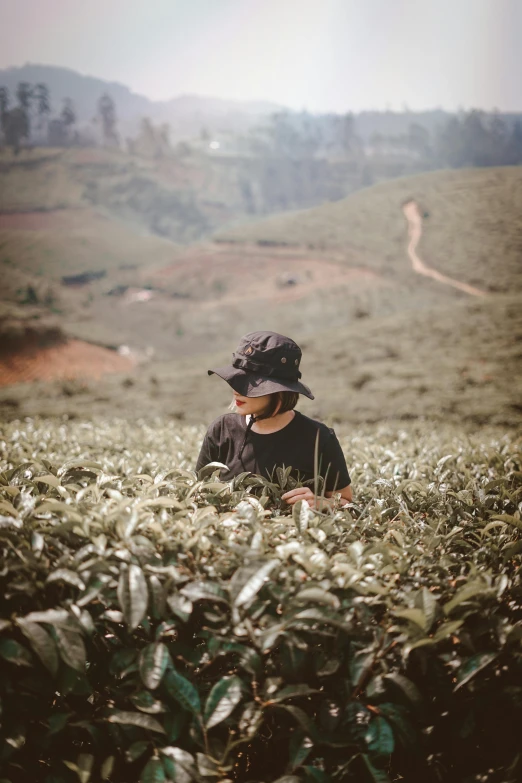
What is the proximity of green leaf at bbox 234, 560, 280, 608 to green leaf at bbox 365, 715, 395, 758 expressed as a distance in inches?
17.3

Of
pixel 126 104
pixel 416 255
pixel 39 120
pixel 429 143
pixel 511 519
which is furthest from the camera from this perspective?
pixel 126 104

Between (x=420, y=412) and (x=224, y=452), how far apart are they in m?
11.6

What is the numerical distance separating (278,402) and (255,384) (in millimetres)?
143

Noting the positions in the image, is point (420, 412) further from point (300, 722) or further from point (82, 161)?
point (82, 161)

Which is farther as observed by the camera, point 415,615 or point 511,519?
point 511,519

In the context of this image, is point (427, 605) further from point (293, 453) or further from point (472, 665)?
point (293, 453)

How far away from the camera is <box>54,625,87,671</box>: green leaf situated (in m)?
1.36

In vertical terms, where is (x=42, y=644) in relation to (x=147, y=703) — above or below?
above

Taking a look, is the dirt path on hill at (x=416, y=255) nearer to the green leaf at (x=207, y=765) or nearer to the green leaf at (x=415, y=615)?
the green leaf at (x=415, y=615)

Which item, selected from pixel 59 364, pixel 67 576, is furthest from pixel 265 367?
pixel 59 364

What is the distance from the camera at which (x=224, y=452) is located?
2.51m

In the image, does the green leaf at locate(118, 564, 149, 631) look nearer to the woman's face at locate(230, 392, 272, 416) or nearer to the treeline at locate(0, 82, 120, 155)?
the woman's face at locate(230, 392, 272, 416)

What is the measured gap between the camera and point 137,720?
55.2 inches

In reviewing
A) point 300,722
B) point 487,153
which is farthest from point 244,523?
point 487,153
